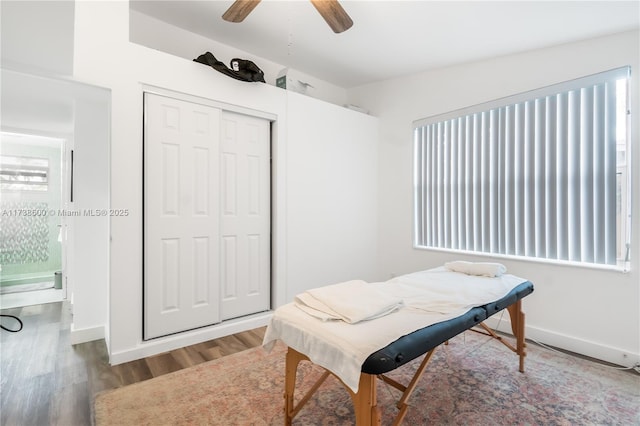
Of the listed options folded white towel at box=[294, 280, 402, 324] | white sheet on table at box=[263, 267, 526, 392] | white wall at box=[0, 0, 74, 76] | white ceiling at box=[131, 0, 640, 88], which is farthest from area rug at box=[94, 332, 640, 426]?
white ceiling at box=[131, 0, 640, 88]

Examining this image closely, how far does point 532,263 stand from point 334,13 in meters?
2.60

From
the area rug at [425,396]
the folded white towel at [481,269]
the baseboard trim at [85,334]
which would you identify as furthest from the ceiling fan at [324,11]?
the baseboard trim at [85,334]

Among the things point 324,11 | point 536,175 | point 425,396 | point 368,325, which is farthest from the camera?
point 536,175

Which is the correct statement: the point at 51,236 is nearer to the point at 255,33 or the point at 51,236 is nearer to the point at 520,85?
the point at 255,33

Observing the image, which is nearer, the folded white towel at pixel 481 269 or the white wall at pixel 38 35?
the white wall at pixel 38 35

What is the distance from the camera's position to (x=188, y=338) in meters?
2.43

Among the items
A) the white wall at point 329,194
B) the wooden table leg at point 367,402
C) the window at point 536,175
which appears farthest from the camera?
the white wall at point 329,194

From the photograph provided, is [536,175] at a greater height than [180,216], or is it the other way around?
[536,175]

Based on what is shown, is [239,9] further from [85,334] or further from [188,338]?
[85,334]

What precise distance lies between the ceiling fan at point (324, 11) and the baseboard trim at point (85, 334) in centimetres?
269

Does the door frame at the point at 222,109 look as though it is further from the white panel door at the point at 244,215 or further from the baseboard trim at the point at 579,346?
the baseboard trim at the point at 579,346

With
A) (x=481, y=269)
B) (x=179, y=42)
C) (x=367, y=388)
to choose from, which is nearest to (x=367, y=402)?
(x=367, y=388)

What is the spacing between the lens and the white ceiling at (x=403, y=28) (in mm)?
2148

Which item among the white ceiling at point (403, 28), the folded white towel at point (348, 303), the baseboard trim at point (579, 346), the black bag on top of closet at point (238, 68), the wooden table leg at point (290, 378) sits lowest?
the baseboard trim at point (579, 346)
